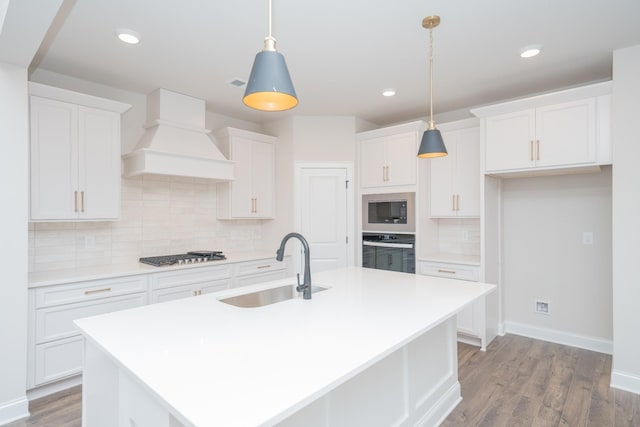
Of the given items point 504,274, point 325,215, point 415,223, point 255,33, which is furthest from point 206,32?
point 504,274

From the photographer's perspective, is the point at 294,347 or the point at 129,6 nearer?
the point at 294,347

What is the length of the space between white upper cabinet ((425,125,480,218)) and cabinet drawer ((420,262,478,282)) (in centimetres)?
57

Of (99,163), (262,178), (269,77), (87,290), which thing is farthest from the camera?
(262,178)

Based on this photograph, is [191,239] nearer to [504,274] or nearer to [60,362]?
[60,362]

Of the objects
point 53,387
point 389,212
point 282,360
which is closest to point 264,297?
point 282,360

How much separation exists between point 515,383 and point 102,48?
406 centimetres

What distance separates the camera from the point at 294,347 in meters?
1.27

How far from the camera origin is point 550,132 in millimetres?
3074

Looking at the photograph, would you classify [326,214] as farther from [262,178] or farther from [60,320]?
[60,320]

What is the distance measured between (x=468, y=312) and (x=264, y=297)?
2.32 metres

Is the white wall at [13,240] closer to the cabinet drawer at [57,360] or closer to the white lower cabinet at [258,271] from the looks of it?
the cabinet drawer at [57,360]

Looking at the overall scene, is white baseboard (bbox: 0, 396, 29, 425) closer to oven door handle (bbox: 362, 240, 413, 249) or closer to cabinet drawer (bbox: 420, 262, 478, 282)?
oven door handle (bbox: 362, 240, 413, 249)

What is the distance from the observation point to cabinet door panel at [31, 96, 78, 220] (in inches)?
104

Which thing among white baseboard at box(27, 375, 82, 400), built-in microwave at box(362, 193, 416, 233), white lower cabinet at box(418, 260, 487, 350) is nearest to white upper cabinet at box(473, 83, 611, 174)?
built-in microwave at box(362, 193, 416, 233)
